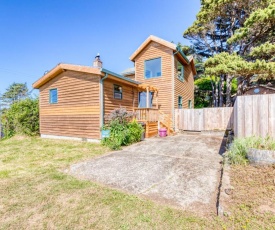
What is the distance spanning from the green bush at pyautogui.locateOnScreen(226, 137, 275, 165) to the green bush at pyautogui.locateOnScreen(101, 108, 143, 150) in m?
4.83

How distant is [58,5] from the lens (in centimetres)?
1200

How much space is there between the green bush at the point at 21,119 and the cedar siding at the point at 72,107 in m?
0.98

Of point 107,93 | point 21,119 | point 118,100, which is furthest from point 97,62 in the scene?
point 21,119

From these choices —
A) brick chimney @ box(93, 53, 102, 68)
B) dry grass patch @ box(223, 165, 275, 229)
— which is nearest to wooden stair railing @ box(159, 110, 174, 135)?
brick chimney @ box(93, 53, 102, 68)

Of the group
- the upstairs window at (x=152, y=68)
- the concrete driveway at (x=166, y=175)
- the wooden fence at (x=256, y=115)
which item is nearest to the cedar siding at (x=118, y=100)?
the upstairs window at (x=152, y=68)

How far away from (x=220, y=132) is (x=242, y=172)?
7.51 metres

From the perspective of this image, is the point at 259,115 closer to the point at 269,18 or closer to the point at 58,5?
the point at 269,18

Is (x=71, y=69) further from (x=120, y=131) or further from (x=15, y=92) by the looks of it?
(x=15, y=92)

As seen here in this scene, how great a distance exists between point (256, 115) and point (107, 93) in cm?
717

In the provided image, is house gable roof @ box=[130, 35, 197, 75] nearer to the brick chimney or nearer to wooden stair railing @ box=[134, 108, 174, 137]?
the brick chimney

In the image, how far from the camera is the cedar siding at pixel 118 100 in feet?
30.6

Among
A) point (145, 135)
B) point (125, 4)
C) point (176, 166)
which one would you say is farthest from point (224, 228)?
point (125, 4)

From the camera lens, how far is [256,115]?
4.51 meters

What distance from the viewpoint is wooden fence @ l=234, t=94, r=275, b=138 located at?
4.32m
